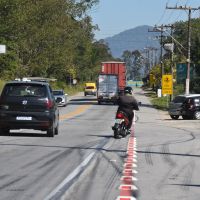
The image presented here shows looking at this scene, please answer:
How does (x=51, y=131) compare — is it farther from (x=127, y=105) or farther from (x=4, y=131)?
(x=127, y=105)

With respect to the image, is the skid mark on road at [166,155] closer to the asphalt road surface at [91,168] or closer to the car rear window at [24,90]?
the asphalt road surface at [91,168]

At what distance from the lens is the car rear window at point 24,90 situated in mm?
21547

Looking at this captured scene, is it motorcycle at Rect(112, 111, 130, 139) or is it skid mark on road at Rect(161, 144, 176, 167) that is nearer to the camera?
skid mark on road at Rect(161, 144, 176, 167)

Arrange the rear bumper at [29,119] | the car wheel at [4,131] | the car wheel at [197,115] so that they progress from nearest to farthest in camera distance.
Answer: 1. the rear bumper at [29,119]
2. the car wheel at [4,131]
3. the car wheel at [197,115]

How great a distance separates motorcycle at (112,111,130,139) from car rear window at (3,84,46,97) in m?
2.78

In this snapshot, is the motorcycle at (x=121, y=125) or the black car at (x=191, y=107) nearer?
the motorcycle at (x=121, y=125)

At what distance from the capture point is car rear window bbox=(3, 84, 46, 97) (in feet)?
70.7

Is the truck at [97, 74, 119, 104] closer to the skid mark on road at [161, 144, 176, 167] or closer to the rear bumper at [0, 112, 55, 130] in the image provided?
the rear bumper at [0, 112, 55, 130]

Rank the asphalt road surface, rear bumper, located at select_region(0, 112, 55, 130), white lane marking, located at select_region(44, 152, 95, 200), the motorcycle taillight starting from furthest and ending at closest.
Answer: the motorcycle taillight, rear bumper, located at select_region(0, 112, 55, 130), the asphalt road surface, white lane marking, located at select_region(44, 152, 95, 200)

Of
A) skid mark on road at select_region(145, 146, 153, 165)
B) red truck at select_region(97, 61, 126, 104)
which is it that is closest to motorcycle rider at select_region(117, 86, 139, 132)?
skid mark on road at select_region(145, 146, 153, 165)

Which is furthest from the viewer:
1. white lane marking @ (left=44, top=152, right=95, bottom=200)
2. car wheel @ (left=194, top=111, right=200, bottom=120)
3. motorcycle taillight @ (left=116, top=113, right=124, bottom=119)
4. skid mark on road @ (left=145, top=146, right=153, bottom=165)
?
car wheel @ (left=194, top=111, right=200, bottom=120)

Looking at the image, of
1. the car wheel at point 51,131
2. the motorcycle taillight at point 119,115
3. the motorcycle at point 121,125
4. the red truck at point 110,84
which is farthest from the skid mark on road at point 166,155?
the red truck at point 110,84

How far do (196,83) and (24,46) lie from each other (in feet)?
65.4

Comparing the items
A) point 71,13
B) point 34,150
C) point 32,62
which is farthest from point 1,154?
point 71,13
